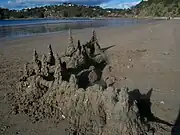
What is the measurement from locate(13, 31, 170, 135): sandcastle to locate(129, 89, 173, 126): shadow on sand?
1.99ft

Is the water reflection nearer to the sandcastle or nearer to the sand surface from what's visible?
the sand surface

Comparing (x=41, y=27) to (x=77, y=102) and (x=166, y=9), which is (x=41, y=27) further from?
(x=166, y=9)

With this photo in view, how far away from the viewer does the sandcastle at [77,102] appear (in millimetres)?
5941

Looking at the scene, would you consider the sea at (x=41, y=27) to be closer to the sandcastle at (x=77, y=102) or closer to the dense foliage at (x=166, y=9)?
the sandcastle at (x=77, y=102)

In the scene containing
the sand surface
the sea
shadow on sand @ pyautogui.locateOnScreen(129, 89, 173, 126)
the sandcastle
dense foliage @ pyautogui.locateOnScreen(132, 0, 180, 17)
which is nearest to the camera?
the sandcastle

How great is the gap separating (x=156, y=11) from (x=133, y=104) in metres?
146

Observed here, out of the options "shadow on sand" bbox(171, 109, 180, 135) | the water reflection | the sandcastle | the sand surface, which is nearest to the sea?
the water reflection

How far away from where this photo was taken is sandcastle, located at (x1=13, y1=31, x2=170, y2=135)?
19.5ft

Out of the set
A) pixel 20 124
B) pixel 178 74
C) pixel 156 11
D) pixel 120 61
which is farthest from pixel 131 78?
pixel 156 11

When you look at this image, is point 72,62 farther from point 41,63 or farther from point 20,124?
point 20,124

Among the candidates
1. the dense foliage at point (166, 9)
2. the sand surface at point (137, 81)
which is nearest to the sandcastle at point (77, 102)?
the sand surface at point (137, 81)

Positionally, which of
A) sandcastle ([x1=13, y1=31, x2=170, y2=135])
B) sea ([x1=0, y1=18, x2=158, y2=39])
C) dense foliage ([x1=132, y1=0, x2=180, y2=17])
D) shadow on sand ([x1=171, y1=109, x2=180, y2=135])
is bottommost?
sea ([x1=0, y1=18, x2=158, y2=39])

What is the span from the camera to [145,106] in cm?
760

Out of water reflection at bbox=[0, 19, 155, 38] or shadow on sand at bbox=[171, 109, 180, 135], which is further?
water reflection at bbox=[0, 19, 155, 38]
